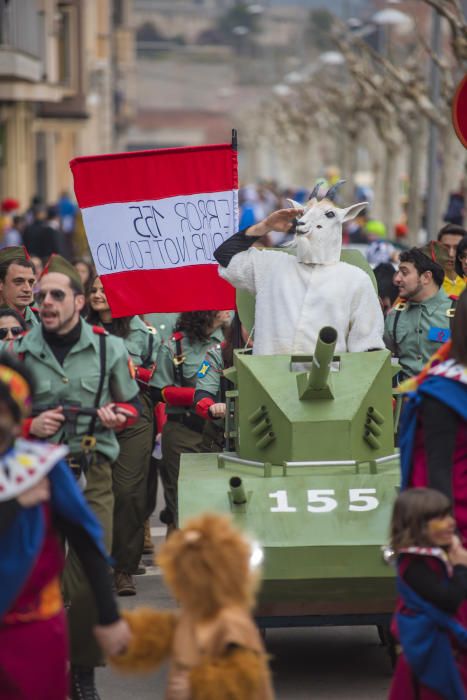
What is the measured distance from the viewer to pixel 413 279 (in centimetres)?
1038

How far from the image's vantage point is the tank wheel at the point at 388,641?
27.2 ft

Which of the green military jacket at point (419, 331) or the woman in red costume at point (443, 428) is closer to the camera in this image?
the woman in red costume at point (443, 428)

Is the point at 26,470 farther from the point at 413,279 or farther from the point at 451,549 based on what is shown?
the point at 413,279

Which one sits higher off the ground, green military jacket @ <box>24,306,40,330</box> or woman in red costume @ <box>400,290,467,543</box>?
woman in red costume @ <box>400,290,467,543</box>

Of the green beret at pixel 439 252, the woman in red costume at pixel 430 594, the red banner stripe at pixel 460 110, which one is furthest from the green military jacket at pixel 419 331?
the woman in red costume at pixel 430 594

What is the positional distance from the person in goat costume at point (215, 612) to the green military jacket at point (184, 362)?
5.05 metres

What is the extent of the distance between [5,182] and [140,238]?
107ft

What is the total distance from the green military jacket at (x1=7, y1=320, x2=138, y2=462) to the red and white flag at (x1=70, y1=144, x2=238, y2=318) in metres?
2.06

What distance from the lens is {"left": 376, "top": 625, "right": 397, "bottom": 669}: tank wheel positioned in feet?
27.2

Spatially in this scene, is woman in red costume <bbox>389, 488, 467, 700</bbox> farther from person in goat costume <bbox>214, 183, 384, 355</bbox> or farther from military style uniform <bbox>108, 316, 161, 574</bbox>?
military style uniform <bbox>108, 316, 161, 574</bbox>

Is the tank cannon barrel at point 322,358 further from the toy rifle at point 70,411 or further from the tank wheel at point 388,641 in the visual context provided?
the tank wheel at point 388,641

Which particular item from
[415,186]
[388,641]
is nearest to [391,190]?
[415,186]

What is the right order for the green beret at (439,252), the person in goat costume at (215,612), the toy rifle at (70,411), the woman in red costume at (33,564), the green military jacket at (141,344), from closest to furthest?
1. the person in goat costume at (215,612)
2. the woman in red costume at (33,564)
3. the toy rifle at (70,411)
4. the green military jacket at (141,344)
5. the green beret at (439,252)

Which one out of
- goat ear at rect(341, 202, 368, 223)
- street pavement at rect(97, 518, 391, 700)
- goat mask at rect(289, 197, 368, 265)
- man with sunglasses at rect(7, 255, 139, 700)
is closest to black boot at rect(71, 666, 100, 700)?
man with sunglasses at rect(7, 255, 139, 700)
